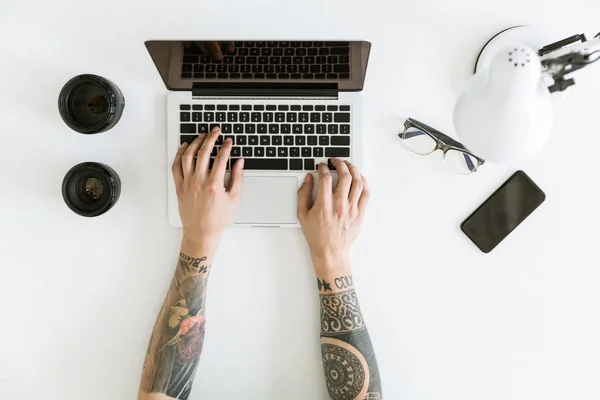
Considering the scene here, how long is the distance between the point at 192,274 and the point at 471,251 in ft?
1.88

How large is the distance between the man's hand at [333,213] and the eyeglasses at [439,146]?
0.42ft

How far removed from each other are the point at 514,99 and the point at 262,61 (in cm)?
46

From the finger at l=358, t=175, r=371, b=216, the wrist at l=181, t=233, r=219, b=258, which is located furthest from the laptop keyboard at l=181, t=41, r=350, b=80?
the wrist at l=181, t=233, r=219, b=258

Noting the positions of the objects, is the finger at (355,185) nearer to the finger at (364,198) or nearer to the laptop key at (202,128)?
the finger at (364,198)

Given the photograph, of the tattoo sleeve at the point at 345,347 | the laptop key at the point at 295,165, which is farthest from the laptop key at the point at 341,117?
the tattoo sleeve at the point at 345,347

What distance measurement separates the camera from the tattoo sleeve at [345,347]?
2.98 ft

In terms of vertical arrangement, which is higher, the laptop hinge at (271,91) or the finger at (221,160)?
the laptop hinge at (271,91)

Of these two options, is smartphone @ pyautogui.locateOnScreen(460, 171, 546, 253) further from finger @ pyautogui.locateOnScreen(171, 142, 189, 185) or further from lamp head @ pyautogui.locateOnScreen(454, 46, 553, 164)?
finger @ pyautogui.locateOnScreen(171, 142, 189, 185)

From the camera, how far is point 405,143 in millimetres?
936

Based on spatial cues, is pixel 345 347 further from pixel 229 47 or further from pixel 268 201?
pixel 229 47

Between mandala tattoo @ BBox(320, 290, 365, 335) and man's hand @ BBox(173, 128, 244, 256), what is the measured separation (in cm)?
27

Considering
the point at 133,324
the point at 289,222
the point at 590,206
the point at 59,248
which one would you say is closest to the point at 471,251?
the point at 590,206

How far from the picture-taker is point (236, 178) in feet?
3.01

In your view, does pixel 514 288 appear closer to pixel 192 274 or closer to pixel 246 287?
pixel 246 287
